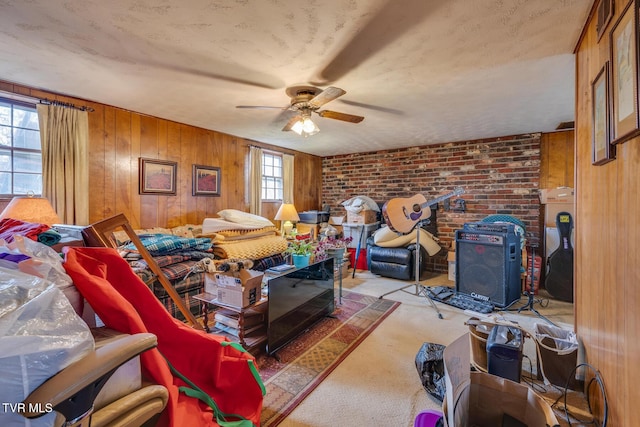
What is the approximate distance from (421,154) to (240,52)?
3.77 metres

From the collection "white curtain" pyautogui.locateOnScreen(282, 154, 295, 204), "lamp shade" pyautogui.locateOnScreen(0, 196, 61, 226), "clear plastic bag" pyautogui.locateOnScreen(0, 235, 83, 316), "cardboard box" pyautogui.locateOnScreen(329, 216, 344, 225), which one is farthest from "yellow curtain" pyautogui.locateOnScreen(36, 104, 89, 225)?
"cardboard box" pyautogui.locateOnScreen(329, 216, 344, 225)

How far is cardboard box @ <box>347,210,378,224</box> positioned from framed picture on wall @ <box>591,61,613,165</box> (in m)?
3.32

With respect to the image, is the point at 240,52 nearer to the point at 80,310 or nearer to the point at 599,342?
the point at 80,310

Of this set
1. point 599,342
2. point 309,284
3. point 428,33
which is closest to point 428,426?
point 599,342

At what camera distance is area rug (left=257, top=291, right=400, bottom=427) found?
1576mm

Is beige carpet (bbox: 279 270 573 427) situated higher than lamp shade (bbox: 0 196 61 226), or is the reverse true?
lamp shade (bbox: 0 196 61 226)

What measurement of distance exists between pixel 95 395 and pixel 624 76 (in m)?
2.00

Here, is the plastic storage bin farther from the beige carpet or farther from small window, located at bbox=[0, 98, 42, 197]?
small window, located at bbox=[0, 98, 42, 197]

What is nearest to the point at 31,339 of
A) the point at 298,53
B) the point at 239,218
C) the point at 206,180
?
the point at 298,53

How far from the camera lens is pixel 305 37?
1.66 m

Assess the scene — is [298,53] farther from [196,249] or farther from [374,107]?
[196,249]

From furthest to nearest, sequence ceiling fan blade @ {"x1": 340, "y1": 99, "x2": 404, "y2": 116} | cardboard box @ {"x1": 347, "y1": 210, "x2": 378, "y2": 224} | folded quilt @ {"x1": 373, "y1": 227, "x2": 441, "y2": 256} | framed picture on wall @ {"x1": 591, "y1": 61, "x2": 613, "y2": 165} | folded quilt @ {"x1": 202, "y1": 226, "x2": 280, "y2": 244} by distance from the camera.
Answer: cardboard box @ {"x1": 347, "y1": 210, "x2": 378, "y2": 224}, folded quilt @ {"x1": 373, "y1": 227, "x2": 441, "y2": 256}, folded quilt @ {"x1": 202, "y1": 226, "x2": 280, "y2": 244}, ceiling fan blade @ {"x1": 340, "y1": 99, "x2": 404, "y2": 116}, framed picture on wall @ {"x1": 591, "y1": 61, "x2": 613, "y2": 165}

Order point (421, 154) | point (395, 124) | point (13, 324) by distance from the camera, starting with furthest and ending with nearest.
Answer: point (421, 154) → point (395, 124) → point (13, 324)

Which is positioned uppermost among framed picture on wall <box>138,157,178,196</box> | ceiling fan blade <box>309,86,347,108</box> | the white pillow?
ceiling fan blade <box>309,86,347,108</box>
